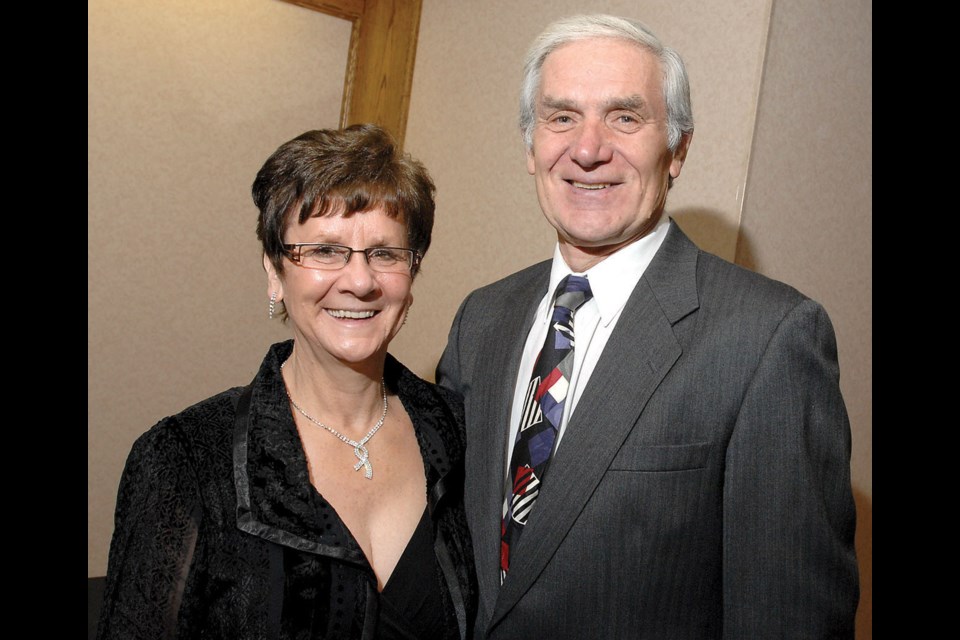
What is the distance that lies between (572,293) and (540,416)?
29cm

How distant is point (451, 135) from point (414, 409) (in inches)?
73.3

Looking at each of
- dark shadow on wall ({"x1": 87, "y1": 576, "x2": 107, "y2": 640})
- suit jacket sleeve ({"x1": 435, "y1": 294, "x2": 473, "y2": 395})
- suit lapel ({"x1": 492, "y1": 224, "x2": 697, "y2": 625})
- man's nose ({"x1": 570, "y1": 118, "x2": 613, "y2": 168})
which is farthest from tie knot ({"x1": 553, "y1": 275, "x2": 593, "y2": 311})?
dark shadow on wall ({"x1": 87, "y1": 576, "x2": 107, "y2": 640})

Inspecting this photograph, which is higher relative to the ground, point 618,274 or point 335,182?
point 335,182

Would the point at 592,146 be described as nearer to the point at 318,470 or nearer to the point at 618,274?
the point at 618,274

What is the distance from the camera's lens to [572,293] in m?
1.88

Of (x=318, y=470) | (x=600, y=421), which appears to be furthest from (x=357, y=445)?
(x=600, y=421)

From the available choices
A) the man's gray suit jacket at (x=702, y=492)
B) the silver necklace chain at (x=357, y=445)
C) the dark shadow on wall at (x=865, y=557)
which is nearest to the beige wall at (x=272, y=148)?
the dark shadow on wall at (x=865, y=557)

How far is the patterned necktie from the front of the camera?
1748 millimetres

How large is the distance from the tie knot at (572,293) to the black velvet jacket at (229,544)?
2.09ft

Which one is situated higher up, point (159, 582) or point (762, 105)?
point (762, 105)

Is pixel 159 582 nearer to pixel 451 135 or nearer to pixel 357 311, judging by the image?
pixel 357 311

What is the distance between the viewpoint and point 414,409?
1971mm

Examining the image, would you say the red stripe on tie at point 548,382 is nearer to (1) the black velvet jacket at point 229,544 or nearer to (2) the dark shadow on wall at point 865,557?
(1) the black velvet jacket at point 229,544
